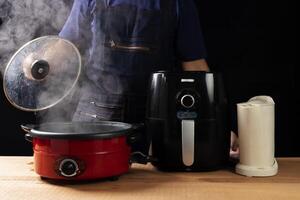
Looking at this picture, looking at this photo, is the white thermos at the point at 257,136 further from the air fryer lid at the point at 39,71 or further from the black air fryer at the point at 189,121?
the air fryer lid at the point at 39,71

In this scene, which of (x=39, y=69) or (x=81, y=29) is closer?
(x=39, y=69)

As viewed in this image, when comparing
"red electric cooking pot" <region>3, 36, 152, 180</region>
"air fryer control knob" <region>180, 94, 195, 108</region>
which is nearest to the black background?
"red electric cooking pot" <region>3, 36, 152, 180</region>

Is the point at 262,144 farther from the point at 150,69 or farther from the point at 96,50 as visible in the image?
the point at 96,50

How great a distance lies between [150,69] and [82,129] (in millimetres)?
599

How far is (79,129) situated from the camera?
1.18m

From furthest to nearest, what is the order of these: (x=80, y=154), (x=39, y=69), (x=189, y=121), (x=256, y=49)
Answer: (x=256, y=49) < (x=39, y=69) < (x=189, y=121) < (x=80, y=154)

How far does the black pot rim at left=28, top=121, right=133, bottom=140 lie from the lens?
1.00 m

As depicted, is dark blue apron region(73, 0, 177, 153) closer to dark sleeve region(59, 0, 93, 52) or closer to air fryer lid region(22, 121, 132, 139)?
dark sleeve region(59, 0, 93, 52)

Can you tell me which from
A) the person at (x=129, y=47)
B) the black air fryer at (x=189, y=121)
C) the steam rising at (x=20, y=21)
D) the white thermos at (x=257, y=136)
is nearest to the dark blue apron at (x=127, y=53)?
the person at (x=129, y=47)

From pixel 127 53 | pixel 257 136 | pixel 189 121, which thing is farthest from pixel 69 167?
pixel 127 53

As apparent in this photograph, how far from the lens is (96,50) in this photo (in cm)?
175

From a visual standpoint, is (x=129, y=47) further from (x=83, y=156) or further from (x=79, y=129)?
(x=83, y=156)

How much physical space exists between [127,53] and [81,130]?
0.59 metres

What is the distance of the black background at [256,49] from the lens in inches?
82.8
